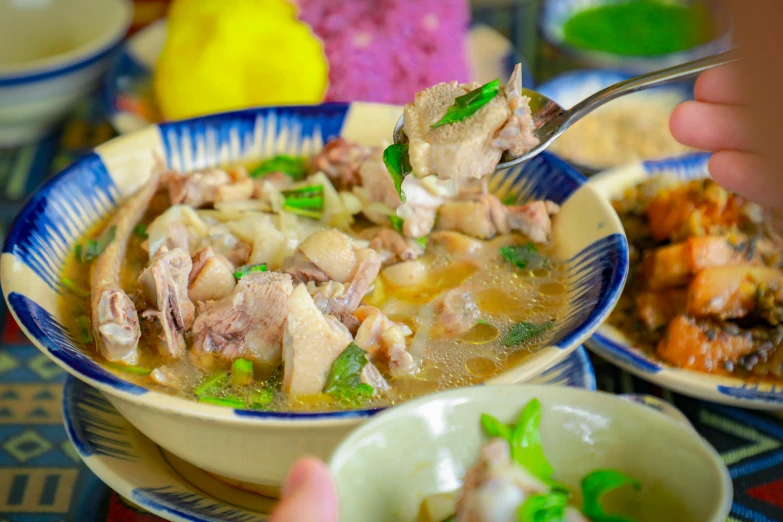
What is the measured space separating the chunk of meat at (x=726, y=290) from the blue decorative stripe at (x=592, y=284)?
0.34 meters

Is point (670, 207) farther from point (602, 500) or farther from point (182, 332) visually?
point (182, 332)

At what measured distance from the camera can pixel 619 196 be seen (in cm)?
223

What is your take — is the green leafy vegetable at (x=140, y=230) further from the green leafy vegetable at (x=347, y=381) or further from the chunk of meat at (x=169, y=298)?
the green leafy vegetable at (x=347, y=381)

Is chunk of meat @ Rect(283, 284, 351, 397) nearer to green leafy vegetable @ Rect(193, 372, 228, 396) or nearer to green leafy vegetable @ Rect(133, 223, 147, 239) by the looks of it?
green leafy vegetable @ Rect(193, 372, 228, 396)

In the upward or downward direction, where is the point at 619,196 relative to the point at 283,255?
downward

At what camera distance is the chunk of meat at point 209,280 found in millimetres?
1517

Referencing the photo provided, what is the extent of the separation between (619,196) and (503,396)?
1.32 m

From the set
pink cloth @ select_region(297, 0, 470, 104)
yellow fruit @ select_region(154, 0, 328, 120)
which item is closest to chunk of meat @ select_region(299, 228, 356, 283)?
yellow fruit @ select_region(154, 0, 328, 120)

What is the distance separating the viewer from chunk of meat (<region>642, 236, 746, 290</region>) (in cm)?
180

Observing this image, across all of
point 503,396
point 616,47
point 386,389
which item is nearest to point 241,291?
point 386,389

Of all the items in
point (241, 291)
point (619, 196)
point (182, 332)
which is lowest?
point (619, 196)

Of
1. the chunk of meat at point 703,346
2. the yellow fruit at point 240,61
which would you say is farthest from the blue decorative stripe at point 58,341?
the yellow fruit at point 240,61

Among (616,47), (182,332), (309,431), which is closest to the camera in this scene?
(309,431)

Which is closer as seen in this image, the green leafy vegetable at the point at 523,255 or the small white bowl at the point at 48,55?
the green leafy vegetable at the point at 523,255
